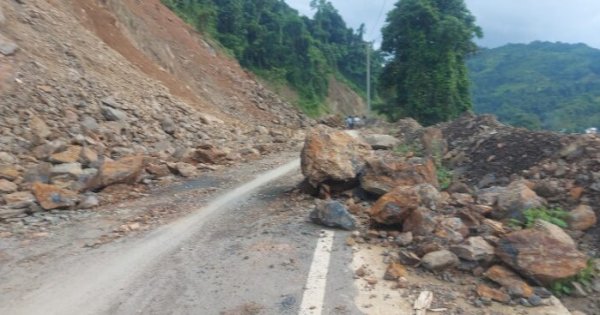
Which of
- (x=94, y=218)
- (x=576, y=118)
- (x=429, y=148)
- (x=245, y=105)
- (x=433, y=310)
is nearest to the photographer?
(x=433, y=310)

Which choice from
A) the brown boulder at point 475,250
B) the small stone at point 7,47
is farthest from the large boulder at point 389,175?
the small stone at point 7,47

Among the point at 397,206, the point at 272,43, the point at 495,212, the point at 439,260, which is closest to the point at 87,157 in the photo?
the point at 397,206

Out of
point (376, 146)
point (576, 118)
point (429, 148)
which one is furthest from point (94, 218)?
point (576, 118)

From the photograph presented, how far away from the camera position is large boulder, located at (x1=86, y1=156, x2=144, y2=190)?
8008 mm

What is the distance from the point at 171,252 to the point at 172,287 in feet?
3.22

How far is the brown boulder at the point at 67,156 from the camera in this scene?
846 cm

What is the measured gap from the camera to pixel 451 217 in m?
5.51

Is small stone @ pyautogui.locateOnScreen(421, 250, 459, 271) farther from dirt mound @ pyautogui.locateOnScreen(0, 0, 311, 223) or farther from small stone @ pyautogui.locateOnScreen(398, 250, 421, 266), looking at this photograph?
dirt mound @ pyautogui.locateOnScreen(0, 0, 311, 223)

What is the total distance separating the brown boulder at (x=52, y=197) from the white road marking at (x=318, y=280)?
387 cm

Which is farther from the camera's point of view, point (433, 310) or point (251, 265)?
point (251, 265)

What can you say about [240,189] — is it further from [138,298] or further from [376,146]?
[376,146]

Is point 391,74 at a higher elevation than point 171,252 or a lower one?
higher

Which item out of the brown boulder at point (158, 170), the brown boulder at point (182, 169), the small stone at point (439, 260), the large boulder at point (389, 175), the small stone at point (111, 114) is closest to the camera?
the small stone at point (439, 260)

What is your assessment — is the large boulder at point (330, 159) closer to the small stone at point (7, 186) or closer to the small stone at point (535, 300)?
the small stone at point (535, 300)
